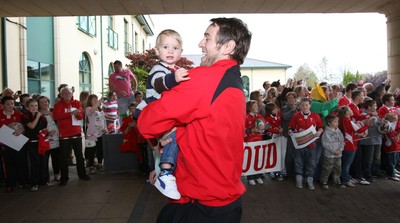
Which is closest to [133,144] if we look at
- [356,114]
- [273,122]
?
[273,122]

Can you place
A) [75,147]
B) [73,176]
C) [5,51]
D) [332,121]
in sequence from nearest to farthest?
[332,121], [75,147], [73,176], [5,51]

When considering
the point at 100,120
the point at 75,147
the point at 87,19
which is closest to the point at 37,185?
the point at 75,147

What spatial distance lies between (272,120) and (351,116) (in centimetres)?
154

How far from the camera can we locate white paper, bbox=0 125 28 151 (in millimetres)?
6645

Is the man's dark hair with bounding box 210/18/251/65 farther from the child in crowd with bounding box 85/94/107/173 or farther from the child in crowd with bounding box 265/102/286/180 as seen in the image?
the child in crowd with bounding box 85/94/107/173

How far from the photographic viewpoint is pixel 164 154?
2.11 metres

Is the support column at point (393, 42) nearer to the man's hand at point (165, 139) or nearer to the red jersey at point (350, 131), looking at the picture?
the red jersey at point (350, 131)

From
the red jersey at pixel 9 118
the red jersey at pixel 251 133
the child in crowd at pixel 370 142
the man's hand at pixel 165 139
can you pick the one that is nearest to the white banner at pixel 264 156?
the red jersey at pixel 251 133

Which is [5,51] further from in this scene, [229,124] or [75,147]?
[229,124]

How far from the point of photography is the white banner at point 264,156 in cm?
716

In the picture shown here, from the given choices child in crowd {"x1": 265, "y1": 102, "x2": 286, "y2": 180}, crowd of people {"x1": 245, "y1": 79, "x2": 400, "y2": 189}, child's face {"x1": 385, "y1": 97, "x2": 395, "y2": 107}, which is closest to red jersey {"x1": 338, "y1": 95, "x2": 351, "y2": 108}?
crowd of people {"x1": 245, "y1": 79, "x2": 400, "y2": 189}

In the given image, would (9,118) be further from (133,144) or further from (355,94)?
(355,94)

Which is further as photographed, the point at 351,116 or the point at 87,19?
the point at 87,19

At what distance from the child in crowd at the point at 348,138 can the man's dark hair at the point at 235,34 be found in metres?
5.61
